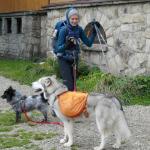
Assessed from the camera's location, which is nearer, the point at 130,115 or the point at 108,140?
the point at 108,140

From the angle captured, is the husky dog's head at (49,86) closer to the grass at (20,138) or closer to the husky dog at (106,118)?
the husky dog at (106,118)

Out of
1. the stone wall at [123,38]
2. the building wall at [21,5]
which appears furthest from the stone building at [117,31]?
the building wall at [21,5]

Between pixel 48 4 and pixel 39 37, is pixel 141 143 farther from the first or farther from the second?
pixel 39 37

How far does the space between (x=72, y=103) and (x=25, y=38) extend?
1465 cm

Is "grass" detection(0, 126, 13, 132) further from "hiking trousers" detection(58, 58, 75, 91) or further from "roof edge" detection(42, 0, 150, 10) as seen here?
"roof edge" detection(42, 0, 150, 10)

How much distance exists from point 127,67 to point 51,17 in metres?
5.26

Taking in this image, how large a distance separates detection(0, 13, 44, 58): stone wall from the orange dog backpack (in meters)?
13.7

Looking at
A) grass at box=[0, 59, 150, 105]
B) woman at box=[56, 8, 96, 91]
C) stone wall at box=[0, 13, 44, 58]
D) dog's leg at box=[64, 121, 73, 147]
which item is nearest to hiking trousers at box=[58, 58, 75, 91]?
woman at box=[56, 8, 96, 91]

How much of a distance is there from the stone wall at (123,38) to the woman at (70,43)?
4.12 metres

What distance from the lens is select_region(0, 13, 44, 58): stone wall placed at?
72.1 ft

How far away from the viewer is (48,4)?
19938 mm

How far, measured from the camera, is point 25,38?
73.9ft

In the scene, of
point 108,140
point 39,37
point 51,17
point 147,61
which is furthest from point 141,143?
point 39,37

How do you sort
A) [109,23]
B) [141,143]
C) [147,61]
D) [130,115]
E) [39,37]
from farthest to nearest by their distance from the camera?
[39,37]
[109,23]
[147,61]
[130,115]
[141,143]
